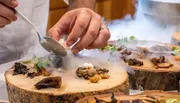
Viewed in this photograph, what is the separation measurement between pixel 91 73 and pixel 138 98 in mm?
169

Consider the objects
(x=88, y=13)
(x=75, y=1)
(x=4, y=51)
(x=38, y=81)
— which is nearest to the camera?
(x=38, y=81)

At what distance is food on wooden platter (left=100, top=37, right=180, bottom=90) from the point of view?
121 cm

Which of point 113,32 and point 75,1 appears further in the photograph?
point 113,32

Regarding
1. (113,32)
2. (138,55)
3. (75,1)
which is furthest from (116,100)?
(113,32)

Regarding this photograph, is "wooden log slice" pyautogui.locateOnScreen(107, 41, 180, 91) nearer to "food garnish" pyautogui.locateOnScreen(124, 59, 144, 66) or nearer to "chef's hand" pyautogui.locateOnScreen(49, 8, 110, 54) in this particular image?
"food garnish" pyautogui.locateOnScreen(124, 59, 144, 66)

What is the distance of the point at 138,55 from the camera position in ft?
4.41

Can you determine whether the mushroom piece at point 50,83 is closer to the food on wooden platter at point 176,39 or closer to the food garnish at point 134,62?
the food garnish at point 134,62

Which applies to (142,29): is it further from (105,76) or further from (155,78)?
(105,76)

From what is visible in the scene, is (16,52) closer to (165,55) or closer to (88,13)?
(88,13)

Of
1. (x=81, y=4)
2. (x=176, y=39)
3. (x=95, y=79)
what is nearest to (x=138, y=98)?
(x=95, y=79)

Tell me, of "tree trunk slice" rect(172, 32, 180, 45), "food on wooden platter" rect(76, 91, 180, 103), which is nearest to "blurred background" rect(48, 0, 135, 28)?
"tree trunk slice" rect(172, 32, 180, 45)

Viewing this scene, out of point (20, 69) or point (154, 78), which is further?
point (154, 78)

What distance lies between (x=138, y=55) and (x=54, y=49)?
40 centimetres

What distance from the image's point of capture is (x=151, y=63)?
127 centimetres
